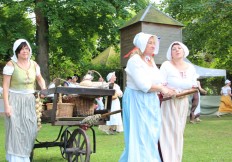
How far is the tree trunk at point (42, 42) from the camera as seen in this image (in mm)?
16609

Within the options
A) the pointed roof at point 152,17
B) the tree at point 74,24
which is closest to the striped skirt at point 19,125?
the pointed roof at point 152,17

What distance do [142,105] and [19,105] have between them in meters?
1.67

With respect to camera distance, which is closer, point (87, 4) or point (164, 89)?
point (164, 89)

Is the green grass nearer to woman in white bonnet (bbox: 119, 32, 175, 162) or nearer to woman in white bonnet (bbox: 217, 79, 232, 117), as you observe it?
woman in white bonnet (bbox: 119, 32, 175, 162)

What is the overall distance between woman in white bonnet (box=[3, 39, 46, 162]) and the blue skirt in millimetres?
1379

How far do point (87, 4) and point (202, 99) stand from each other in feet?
24.0

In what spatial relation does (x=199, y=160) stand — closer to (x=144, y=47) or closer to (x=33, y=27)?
(x=144, y=47)

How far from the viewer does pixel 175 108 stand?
532cm

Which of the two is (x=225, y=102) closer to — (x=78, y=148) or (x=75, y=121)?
(x=78, y=148)

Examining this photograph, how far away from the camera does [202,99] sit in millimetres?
18953

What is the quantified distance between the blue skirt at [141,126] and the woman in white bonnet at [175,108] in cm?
51

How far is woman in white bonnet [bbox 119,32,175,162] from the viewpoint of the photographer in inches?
183

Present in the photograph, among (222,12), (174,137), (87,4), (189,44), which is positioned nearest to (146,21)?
(87,4)

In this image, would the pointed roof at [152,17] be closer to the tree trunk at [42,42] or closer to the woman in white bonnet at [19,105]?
the tree trunk at [42,42]
